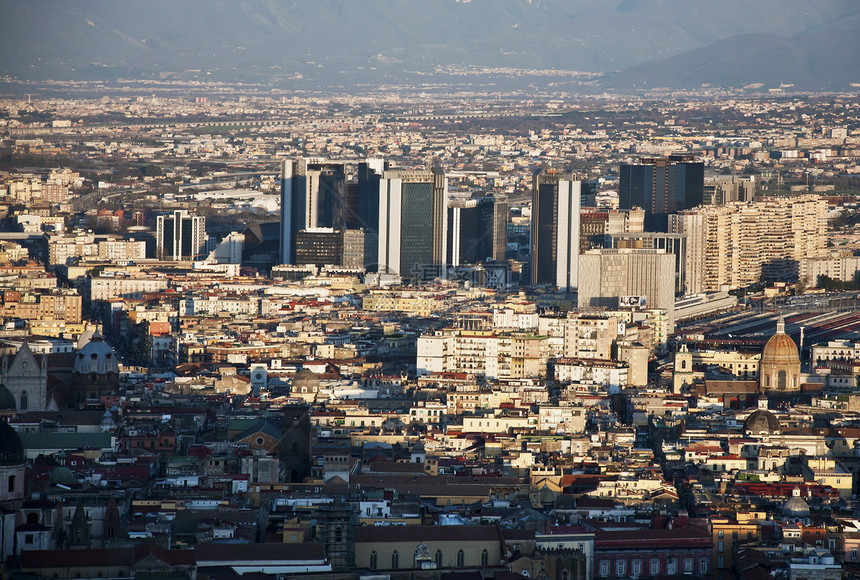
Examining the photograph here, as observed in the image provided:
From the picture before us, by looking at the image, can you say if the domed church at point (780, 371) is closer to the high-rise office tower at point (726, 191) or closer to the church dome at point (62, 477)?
the church dome at point (62, 477)

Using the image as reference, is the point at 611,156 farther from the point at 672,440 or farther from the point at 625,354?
the point at 672,440

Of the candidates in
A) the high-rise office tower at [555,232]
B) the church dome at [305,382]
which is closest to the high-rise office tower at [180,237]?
the high-rise office tower at [555,232]

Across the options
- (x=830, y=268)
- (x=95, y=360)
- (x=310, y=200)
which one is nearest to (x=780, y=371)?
(x=95, y=360)

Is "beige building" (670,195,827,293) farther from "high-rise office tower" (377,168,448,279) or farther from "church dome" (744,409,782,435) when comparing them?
"church dome" (744,409,782,435)

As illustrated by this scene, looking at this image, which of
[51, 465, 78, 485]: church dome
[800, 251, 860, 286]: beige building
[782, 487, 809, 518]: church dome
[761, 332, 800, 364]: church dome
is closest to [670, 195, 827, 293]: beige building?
[800, 251, 860, 286]: beige building

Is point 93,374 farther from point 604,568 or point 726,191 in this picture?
point 726,191

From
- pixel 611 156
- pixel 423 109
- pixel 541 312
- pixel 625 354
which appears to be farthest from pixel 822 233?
pixel 423 109
